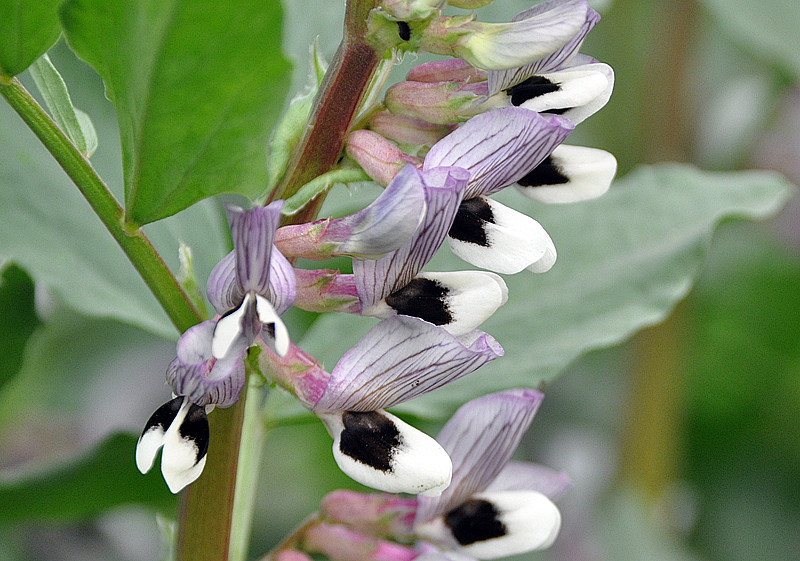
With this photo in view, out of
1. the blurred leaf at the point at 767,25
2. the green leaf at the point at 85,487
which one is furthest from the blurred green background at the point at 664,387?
the green leaf at the point at 85,487

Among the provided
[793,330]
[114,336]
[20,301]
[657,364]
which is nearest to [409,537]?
[20,301]

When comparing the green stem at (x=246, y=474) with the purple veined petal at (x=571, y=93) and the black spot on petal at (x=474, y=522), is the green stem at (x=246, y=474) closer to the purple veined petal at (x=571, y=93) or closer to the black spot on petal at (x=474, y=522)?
the black spot on petal at (x=474, y=522)

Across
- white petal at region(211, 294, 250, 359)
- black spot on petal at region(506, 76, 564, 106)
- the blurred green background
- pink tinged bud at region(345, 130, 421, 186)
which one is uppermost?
black spot on petal at region(506, 76, 564, 106)

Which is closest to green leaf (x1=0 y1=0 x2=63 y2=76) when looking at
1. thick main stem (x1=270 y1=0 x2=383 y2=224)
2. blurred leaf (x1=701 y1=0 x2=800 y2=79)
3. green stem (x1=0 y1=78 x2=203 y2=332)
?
green stem (x1=0 y1=78 x2=203 y2=332)

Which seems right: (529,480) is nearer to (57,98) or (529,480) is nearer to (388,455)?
(388,455)

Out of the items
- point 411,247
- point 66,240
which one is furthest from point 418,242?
point 66,240

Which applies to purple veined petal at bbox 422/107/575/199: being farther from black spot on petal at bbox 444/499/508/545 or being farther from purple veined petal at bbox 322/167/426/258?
black spot on petal at bbox 444/499/508/545
